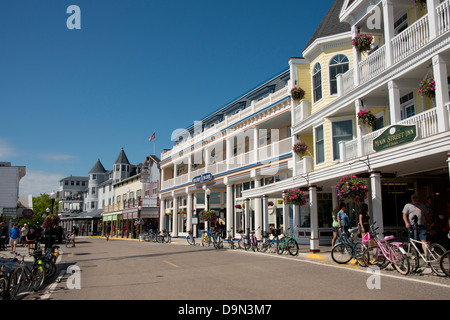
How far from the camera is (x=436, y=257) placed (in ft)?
31.0

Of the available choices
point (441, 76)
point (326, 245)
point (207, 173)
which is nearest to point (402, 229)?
point (326, 245)

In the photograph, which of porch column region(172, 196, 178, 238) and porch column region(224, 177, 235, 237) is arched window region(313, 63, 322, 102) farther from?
porch column region(172, 196, 178, 238)

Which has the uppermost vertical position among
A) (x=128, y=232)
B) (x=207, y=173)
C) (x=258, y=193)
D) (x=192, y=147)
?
(x=192, y=147)

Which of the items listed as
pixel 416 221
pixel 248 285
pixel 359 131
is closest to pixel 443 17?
pixel 359 131

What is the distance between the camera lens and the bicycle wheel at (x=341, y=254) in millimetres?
12320

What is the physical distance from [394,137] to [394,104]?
1.44 metres

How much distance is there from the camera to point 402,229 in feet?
58.2

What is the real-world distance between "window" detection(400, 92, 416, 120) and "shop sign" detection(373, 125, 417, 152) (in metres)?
2.90

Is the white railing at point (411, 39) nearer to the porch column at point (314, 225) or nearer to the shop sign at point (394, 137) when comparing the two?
the shop sign at point (394, 137)

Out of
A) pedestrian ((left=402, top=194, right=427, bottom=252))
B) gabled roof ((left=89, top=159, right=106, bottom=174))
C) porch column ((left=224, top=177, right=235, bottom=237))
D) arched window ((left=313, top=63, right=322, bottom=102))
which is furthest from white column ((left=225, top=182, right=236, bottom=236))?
gabled roof ((left=89, top=159, right=106, bottom=174))

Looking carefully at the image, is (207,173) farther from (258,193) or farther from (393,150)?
(393,150)

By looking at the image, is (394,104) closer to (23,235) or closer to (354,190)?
(354,190)

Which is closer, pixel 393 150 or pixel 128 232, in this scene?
pixel 393 150
